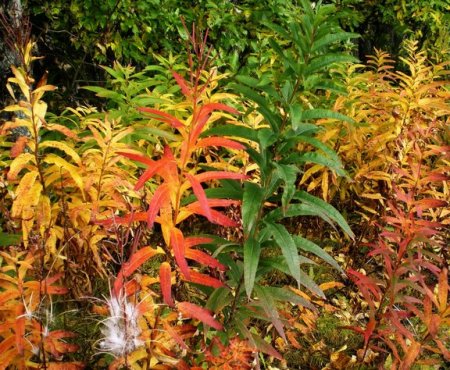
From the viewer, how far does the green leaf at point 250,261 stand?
1900 millimetres

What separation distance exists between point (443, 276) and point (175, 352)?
134 centimetres

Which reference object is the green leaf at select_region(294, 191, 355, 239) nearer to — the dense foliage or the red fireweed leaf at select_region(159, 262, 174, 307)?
the dense foliage

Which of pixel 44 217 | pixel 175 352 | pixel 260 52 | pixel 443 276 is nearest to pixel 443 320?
pixel 443 276

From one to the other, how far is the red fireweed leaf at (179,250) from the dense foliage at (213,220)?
0.05ft

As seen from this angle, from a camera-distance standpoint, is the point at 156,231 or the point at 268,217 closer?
the point at 268,217

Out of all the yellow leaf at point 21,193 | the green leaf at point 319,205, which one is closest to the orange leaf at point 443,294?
the green leaf at point 319,205

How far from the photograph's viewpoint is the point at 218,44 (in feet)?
15.8

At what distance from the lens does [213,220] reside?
1894 millimetres

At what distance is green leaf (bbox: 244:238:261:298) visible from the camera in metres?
1.90

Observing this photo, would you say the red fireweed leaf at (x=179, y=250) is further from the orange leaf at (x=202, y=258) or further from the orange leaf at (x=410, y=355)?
the orange leaf at (x=410, y=355)

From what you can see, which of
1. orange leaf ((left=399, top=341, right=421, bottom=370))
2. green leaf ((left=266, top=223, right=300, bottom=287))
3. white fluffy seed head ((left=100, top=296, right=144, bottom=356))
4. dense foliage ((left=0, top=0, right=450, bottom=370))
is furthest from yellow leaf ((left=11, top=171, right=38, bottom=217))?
orange leaf ((left=399, top=341, right=421, bottom=370))

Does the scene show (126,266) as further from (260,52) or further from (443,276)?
(260,52)

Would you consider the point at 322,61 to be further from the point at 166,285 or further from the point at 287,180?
the point at 166,285

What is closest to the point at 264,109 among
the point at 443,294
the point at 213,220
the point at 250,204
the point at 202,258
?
the point at 250,204
